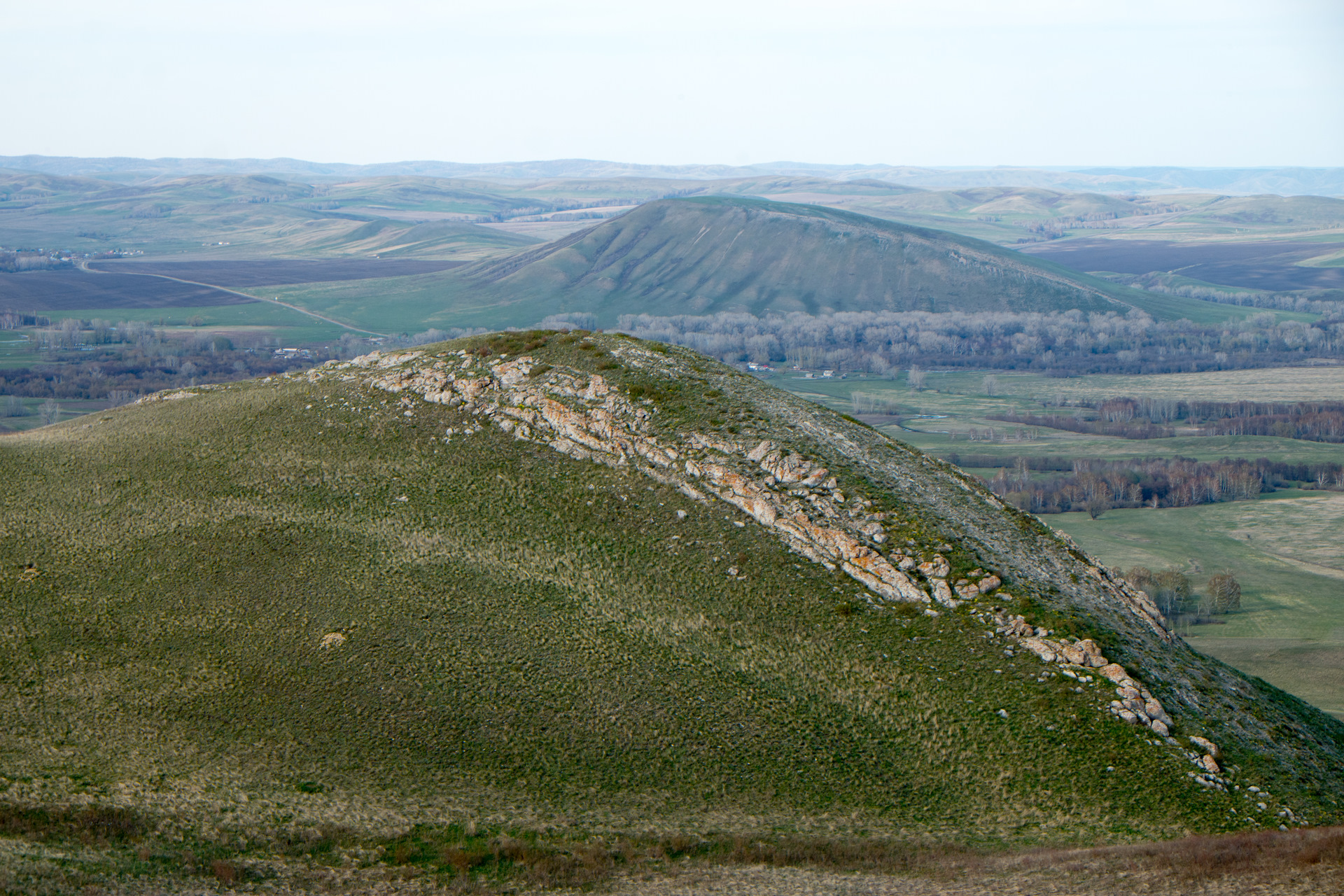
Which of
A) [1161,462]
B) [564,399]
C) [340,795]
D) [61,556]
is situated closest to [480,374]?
[564,399]

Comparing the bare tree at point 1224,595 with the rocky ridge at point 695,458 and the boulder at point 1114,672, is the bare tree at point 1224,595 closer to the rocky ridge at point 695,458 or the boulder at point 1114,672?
the rocky ridge at point 695,458

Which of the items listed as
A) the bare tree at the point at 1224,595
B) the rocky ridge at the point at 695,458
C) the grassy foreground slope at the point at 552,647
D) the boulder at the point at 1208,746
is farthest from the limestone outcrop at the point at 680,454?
the bare tree at the point at 1224,595

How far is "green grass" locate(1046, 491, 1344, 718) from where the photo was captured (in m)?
72.4

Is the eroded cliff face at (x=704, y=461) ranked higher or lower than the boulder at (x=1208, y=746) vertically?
higher

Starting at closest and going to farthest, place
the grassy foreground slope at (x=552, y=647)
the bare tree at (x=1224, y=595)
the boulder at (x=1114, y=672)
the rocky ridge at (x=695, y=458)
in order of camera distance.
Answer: the grassy foreground slope at (x=552, y=647), the boulder at (x=1114, y=672), the rocky ridge at (x=695, y=458), the bare tree at (x=1224, y=595)

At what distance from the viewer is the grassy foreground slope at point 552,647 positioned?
3541 centimetres

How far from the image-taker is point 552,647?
144 feet

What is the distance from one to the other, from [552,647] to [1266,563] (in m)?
104

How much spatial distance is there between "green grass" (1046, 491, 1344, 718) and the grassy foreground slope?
25.5 metres

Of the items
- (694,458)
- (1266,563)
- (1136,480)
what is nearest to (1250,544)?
(1266,563)

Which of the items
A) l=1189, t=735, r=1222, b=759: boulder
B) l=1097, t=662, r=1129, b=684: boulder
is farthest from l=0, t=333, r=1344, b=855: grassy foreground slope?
l=1097, t=662, r=1129, b=684: boulder

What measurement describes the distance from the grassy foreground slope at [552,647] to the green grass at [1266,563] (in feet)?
83.6

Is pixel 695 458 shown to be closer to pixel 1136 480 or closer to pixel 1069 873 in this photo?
pixel 1069 873

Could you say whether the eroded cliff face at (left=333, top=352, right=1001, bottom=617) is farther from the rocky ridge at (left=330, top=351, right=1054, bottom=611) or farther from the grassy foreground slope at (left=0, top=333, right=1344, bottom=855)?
the grassy foreground slope at (left=0, top=333, right=1344, bottom=855)
